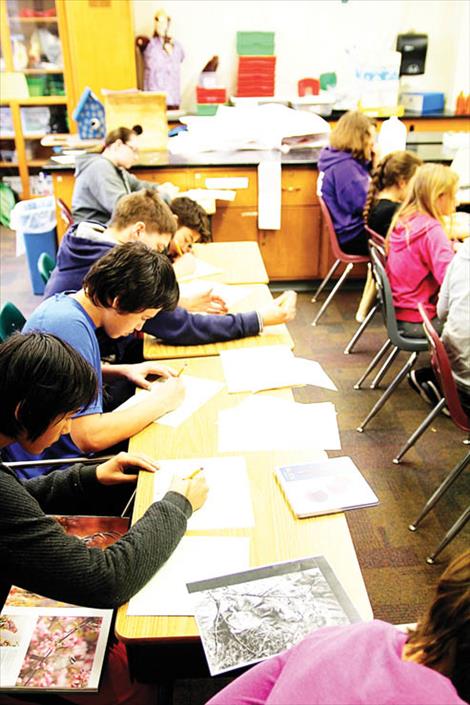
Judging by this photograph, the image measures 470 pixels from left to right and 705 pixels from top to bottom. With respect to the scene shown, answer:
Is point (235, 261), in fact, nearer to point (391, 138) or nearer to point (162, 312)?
point (162, 312)

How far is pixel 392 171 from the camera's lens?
3.36 metres

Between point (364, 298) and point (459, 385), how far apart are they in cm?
189

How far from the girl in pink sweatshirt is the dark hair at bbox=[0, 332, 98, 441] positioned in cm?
190

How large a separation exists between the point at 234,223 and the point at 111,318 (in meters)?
2.65

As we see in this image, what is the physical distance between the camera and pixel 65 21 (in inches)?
220

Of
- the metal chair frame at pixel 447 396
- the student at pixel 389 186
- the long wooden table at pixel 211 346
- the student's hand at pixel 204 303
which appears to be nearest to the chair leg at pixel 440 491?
the metal chair frame at pixel 447 396

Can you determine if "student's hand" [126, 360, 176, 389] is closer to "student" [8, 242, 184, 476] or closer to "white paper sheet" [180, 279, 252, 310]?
"student" [8, 242, 184, 476]

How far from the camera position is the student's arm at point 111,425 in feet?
5.16

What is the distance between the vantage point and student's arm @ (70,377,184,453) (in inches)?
62.0

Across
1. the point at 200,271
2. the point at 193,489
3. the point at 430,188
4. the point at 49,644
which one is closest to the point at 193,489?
the point at 193,489

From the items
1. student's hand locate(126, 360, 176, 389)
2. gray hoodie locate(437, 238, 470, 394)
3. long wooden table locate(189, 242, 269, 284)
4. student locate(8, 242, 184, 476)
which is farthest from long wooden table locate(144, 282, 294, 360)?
gray hoodie locate(437, 238, 470, 394)

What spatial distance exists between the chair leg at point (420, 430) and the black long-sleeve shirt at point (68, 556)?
1.44 meters

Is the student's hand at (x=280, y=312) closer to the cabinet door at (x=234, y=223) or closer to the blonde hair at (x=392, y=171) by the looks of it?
the blonde hair at (x=392, y=171)

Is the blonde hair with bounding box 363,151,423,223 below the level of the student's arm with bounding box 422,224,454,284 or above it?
above
